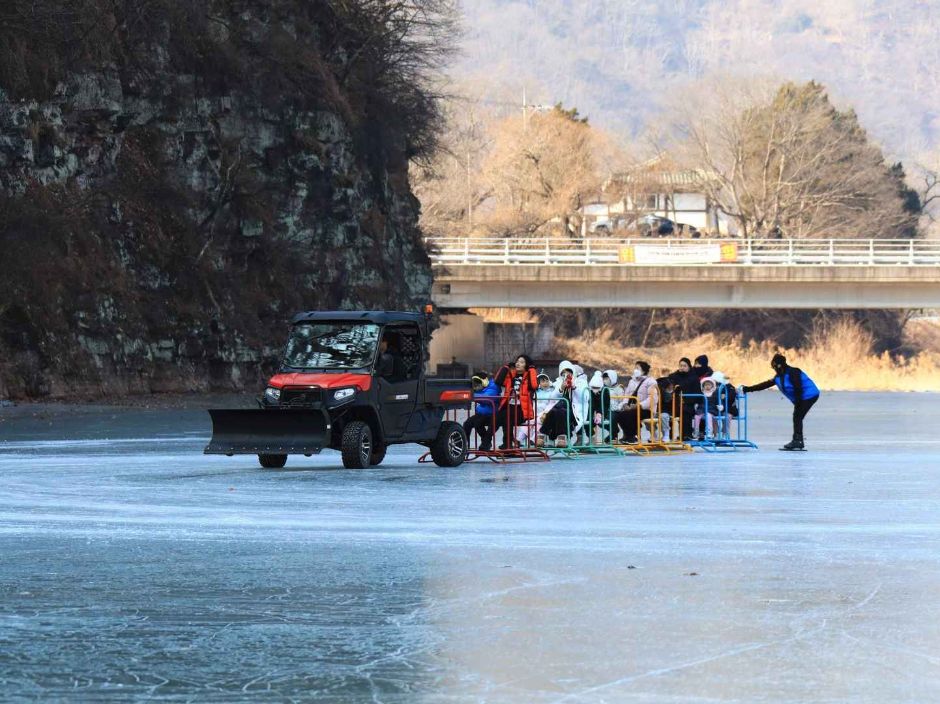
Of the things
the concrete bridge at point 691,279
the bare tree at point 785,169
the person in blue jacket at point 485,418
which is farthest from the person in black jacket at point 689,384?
the bare tree at point 785,169

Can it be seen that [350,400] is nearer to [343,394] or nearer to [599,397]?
[343,394]

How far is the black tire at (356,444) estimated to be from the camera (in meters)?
22.5

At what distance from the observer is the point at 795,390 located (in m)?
27.8

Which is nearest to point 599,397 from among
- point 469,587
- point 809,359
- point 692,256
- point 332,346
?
point 332,346

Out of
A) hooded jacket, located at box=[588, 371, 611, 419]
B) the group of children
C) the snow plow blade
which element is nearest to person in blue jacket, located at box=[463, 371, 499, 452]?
the group of children

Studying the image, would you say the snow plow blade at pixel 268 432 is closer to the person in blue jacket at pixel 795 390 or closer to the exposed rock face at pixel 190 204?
the person in blue jacket at pixel 795 390

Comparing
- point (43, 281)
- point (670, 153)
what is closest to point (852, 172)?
point (670, 153)

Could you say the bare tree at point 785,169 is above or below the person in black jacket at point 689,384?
above

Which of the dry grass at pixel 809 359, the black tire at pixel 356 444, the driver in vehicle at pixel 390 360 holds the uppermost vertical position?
the driver in vehicle at pixel 390 360

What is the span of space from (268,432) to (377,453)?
180cm

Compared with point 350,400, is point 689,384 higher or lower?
lower

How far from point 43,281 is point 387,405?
74.4 feet

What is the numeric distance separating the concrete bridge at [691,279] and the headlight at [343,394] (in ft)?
166

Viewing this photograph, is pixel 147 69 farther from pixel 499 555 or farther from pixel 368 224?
pixel 499 555
